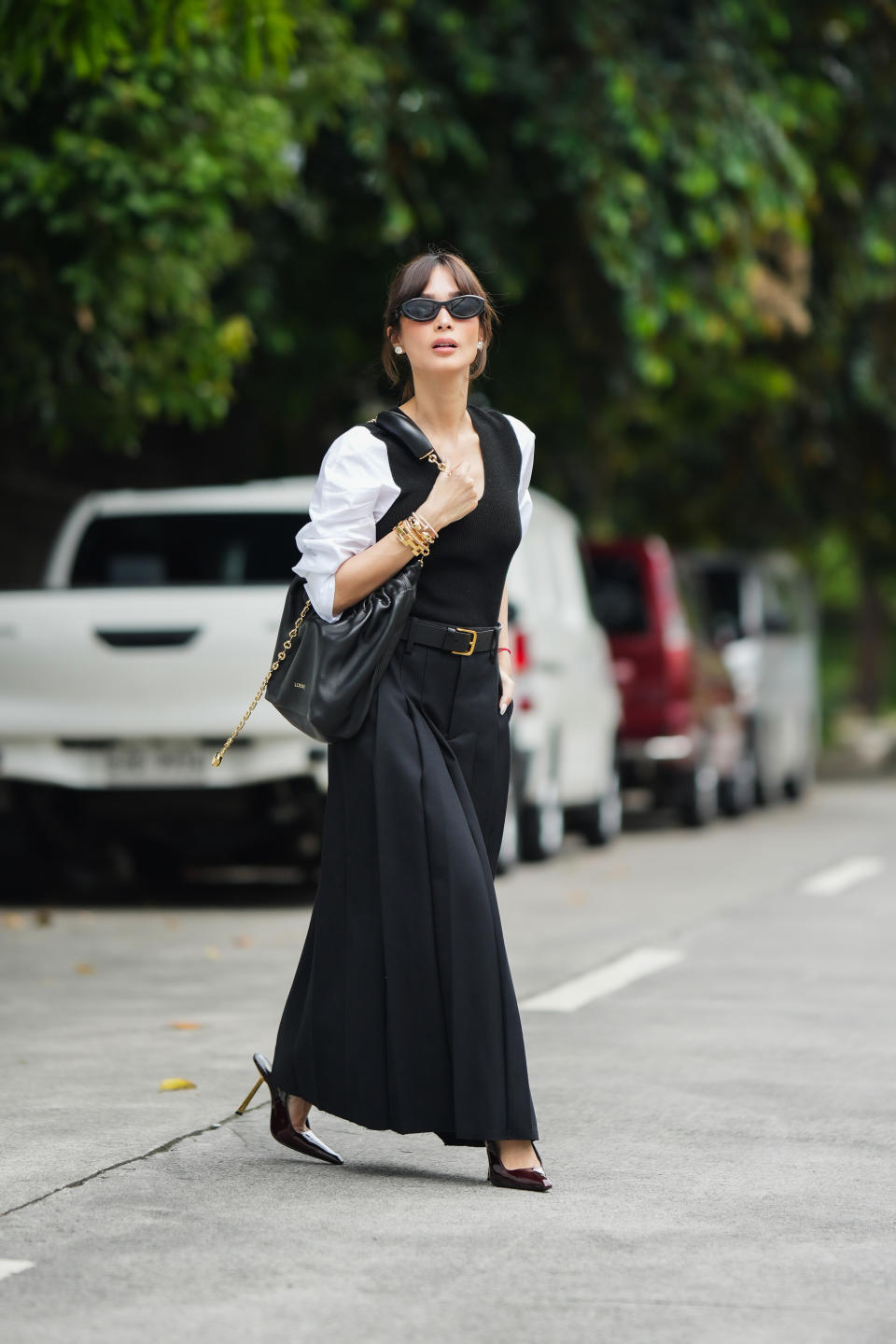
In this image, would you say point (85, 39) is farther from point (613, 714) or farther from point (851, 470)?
point (851, 470)

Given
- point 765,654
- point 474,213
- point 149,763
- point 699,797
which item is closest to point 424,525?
point 149,763

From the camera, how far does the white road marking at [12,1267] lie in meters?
4.47

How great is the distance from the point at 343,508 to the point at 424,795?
616 mm

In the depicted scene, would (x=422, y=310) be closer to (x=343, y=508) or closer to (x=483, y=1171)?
(x=343, y=508)

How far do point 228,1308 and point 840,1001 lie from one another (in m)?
4.31

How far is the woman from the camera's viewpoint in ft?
16.9

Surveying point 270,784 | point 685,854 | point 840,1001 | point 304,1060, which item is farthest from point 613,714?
point 304,1060

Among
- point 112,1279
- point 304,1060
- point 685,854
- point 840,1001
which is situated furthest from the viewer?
point 685,854

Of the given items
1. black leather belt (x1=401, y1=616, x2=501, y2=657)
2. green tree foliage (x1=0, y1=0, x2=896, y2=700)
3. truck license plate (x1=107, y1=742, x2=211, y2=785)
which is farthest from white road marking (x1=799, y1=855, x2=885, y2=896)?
black leather belt (x1=401, y1=616, x2=501, y2=657)

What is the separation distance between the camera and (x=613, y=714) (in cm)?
1521

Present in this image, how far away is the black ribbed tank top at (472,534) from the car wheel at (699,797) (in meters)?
11.6

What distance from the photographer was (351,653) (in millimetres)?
5250

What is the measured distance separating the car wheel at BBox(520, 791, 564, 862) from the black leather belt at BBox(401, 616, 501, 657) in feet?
26.4

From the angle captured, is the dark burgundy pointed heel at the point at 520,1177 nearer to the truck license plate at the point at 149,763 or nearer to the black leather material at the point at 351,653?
the black leather material at the point at 351,653
